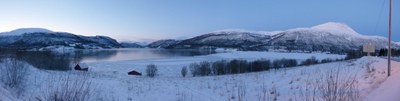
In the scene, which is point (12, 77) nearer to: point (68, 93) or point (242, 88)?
point (68, 93)

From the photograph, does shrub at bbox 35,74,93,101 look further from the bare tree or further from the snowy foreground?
the bare tree

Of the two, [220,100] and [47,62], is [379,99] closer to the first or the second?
[220,100]

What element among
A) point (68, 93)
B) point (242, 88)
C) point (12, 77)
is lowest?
point (242, 88)

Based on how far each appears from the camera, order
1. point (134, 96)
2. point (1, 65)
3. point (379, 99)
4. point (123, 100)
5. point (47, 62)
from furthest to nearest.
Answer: point (47, 62), point (1, 65), point (134, 96), point (123, 100), point (379, 99)

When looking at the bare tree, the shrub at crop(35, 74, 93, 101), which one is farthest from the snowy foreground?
the bare tree

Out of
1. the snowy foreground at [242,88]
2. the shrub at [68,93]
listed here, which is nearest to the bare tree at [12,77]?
the snowy foreground at [242,88]

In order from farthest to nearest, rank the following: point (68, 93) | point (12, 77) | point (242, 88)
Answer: point (242, 88) < point (12, 77) < point (68, 93)

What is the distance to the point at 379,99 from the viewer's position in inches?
444

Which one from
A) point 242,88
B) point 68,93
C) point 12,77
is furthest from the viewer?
point 242,88

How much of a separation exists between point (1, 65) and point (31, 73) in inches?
104

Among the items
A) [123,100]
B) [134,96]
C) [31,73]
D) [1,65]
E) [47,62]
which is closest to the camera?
[123,100]

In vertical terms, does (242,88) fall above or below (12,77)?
below

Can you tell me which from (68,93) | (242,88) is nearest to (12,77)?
(68,93)

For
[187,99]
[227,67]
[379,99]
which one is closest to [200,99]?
[187,99]
